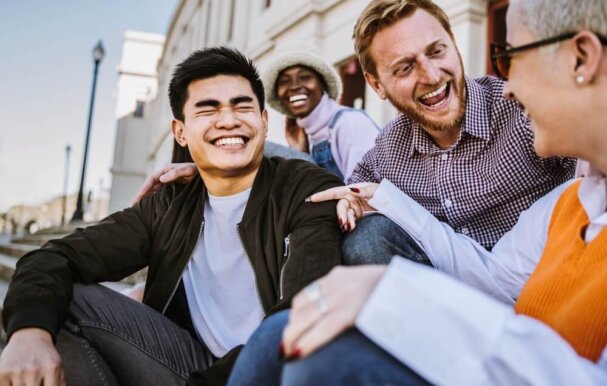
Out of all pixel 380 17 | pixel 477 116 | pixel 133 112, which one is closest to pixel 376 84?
pixel 380 17

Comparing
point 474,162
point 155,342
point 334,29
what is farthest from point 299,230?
point 334,29

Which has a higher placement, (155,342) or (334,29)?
(334,29)

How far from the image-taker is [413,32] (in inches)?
102

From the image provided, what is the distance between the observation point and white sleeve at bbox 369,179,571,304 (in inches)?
69.6

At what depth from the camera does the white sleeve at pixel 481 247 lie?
5.80ft

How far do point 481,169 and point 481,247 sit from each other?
17.0 inches

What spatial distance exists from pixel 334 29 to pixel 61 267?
25.4ft

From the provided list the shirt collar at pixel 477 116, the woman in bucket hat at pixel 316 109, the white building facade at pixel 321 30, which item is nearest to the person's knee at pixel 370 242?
the shirt collar at pixel 477 116

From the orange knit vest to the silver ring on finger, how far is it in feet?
1.66

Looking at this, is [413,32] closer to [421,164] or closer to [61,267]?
[421,164]

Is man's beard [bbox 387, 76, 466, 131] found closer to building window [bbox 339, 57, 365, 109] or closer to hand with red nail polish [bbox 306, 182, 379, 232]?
hand with red nail polish [bbox 306, 182, 379, 232]

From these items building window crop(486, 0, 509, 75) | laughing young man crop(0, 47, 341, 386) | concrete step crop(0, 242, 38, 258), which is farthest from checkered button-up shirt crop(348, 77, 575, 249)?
concrete step crop(0, 242, 38, 258)

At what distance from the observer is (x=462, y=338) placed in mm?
787

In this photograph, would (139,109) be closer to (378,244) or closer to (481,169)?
(481,169)
